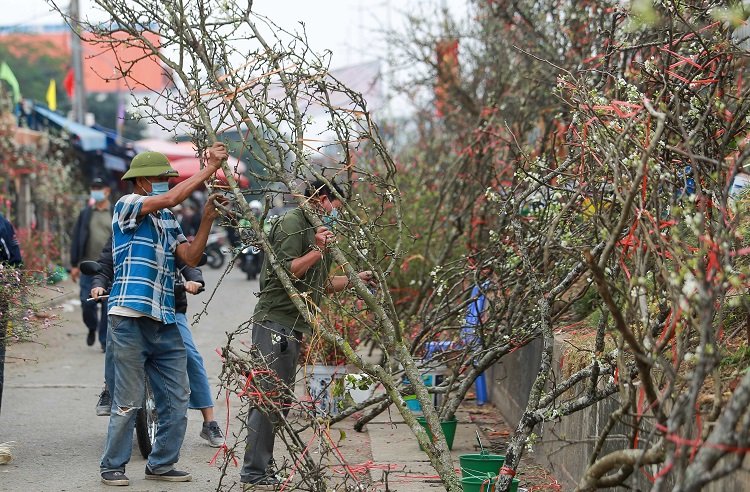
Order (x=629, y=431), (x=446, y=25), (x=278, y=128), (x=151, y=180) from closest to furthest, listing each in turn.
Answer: (x=629, y=431)
(x=278, y=128)
(x=151, y=180)
(x=446, y=25)

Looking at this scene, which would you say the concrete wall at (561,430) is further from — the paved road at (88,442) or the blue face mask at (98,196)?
the blue face mask at (98,196)

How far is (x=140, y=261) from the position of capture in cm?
Answer: 610

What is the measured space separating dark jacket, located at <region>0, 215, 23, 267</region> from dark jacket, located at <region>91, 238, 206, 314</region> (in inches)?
24.8

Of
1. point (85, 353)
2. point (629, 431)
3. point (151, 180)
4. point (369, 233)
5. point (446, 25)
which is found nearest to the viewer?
point (629, 431)

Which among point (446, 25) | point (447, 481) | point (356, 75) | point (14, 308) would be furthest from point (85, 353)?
point (356, 75)

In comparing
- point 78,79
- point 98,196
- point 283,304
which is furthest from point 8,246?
point 78,79

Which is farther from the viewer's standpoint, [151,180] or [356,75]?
[356,75]

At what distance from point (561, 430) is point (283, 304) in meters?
2.05

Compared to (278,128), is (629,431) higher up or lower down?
lower down

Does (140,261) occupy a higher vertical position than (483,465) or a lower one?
higher

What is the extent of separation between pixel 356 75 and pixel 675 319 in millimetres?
17598

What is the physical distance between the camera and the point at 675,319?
11.4 ft

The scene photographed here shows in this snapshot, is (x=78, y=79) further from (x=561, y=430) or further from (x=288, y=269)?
(x=561, y=430)

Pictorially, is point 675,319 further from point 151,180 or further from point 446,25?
point 446,25
